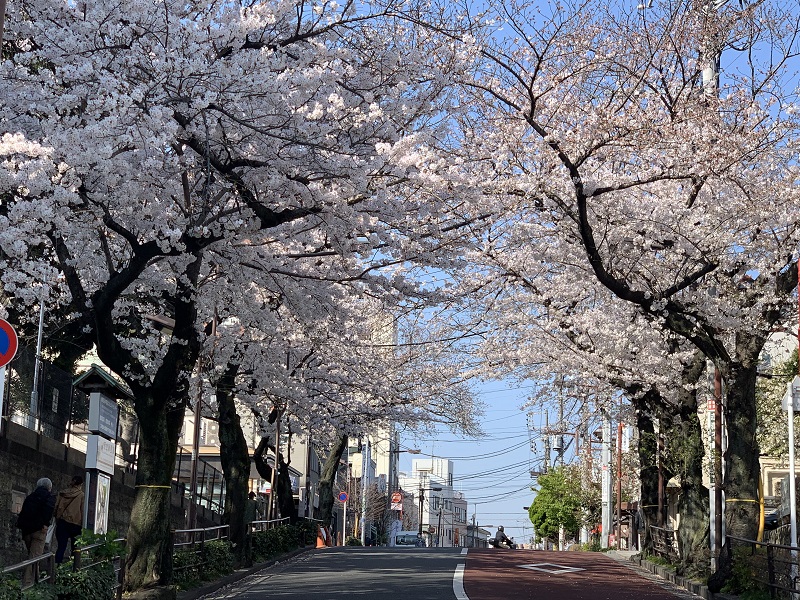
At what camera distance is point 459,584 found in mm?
16062

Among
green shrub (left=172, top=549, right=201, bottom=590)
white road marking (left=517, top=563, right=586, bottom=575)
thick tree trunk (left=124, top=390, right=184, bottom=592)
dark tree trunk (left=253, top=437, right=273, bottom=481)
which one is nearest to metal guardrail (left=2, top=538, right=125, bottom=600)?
thick tree trunk (left=124, top=390, right=184, bottom=592)

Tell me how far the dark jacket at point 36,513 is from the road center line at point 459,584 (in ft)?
18.9

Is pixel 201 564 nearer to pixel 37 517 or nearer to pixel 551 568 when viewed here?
pixel 37 517

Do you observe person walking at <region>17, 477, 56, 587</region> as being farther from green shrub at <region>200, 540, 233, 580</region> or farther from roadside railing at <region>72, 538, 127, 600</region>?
green shrub at <region>200, 540, 233, 580</region>

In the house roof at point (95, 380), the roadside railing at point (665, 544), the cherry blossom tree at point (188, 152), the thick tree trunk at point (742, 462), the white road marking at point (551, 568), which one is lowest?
the white road marking at point (551, 568)

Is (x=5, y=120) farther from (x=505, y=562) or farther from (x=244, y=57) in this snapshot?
Result: (x=505, y=562)

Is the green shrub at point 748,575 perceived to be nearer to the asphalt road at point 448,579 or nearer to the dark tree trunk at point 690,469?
the asphalt road at point 448,579

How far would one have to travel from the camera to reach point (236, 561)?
19.8m

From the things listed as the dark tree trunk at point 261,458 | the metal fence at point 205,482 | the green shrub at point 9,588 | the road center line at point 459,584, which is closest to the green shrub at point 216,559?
the road center line at point 459,584

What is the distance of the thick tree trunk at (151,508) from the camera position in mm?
13195

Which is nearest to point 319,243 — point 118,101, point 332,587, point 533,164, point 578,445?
point 533,164

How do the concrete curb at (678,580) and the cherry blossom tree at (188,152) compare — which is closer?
the cherry blossom tree at (188,152)

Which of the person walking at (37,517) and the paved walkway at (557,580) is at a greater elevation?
the person walking at (37,517)

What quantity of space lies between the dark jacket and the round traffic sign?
5.38 meters
